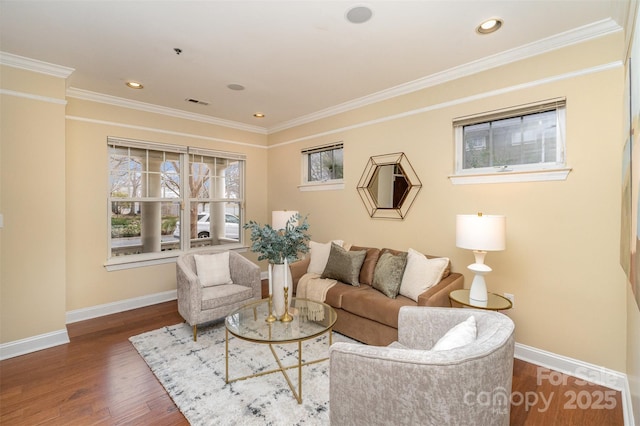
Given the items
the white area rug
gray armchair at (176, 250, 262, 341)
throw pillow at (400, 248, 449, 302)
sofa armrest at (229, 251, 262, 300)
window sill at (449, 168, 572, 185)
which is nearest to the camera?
the white area rug

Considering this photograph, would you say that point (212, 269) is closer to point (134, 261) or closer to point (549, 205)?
point (134, 261)

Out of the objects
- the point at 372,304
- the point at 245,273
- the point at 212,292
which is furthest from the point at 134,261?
the point at 372,304

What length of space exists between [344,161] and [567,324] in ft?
9.61

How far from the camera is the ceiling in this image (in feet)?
6.82

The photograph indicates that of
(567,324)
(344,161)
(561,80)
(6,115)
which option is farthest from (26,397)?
(561,80)

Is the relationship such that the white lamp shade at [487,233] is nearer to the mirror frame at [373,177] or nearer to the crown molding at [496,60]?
the mirror frame at [373,177]

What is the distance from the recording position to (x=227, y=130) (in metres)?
4.98

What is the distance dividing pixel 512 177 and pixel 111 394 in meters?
3.78

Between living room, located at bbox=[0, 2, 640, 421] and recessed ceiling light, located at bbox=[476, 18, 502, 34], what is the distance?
0.52 metres

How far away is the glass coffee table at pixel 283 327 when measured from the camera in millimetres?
2070

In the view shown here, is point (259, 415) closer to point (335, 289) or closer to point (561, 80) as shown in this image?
point (335, 289)

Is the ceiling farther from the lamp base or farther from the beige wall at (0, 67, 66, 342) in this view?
the lamp base

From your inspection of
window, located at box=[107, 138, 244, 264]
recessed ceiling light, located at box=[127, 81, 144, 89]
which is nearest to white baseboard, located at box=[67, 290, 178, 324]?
window, located at box=[107, 138, 244, 264]

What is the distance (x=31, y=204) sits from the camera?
2895mm
